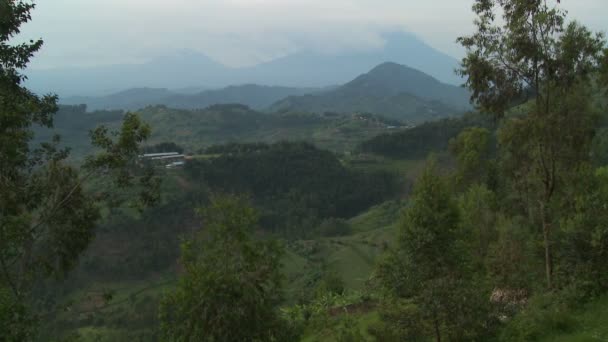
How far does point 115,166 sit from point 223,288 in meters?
3.65

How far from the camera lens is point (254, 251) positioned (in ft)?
36.2

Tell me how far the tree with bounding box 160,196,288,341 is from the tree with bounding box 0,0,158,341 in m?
1.82

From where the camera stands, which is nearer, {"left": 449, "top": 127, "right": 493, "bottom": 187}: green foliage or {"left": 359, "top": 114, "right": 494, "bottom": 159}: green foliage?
{"left": 449, "top": 127, "right": 493, "bottom": 187}: green foliage

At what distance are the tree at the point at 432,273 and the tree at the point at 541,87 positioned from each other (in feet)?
8.65

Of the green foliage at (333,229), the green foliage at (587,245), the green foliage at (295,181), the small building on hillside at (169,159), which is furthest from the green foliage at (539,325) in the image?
the small building on hillside at (169,159)

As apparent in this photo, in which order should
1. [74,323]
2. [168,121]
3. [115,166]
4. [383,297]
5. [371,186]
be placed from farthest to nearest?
1. [168,121]
2. [371,186]
3. [74,323]
4. [383,297]
5. [115,166]

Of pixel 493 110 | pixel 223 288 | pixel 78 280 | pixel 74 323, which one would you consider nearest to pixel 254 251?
pixel 223 288

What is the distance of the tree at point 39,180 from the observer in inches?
394

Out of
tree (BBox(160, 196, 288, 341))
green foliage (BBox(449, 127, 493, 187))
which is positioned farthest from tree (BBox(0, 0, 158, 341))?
green foliage (BBox(449, 127, 493, 187))

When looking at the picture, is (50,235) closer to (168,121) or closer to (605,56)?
(605,56)

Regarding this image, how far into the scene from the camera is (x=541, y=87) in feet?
48.1

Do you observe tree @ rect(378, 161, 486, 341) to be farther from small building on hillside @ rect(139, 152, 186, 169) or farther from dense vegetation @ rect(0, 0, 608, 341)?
small building on hillside @ rect(139, 152, 186, 169)

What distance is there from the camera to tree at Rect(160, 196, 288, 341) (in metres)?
9.94

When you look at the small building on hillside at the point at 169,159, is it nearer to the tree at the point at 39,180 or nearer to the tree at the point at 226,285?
the tree at the point at 39,180
